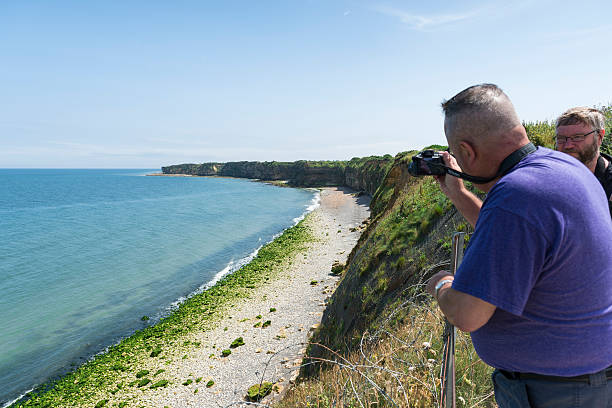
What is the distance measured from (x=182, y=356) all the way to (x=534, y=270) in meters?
17.3

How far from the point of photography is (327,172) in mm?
119688

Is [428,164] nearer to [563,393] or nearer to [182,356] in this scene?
[563,393]

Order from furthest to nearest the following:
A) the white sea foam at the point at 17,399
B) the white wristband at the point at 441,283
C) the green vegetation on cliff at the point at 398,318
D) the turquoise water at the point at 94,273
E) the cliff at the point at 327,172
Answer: the cliff at the point at 327,172 → the turquoise water at the point at 94,273 → the white sea foam at the point at 17,399 → the green vegetation on cliff at the point at 398,318 → the white wristband at the point at 441,283

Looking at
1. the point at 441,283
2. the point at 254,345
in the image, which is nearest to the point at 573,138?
the point at 441,283

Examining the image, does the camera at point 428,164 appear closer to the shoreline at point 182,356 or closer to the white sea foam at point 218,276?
the shoreline at point 182,356

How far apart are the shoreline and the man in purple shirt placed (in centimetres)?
1300

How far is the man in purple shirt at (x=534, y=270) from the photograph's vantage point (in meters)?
1.41

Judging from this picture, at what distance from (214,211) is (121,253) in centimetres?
3107

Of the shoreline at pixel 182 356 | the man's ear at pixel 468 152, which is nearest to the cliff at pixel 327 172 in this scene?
the shoreline at pixel 182 356

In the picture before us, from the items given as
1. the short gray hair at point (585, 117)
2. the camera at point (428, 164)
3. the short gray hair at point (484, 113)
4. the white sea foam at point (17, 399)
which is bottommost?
the white sea foam at point (17, 399)

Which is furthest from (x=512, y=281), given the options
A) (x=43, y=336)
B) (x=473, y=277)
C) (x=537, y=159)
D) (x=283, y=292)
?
(x=43, y=336)

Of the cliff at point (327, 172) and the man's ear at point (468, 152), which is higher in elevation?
the cliff at point (327, 172)

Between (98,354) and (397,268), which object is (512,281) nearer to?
(397,268)

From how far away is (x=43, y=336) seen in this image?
18.4 meters
